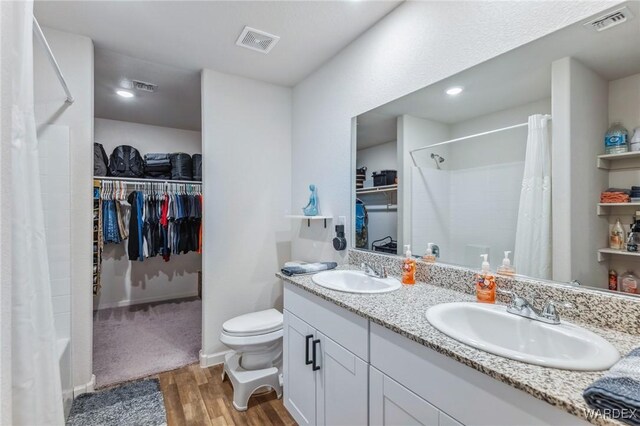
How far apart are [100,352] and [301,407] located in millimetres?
2043

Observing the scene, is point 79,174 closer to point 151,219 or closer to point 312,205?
point 151,219

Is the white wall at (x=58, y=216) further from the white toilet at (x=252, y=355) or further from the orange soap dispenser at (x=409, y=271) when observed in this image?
the orange soap dispenser at (x=409, y=271)

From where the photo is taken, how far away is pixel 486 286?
121cm

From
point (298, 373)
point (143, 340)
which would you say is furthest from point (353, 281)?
point (143, 340)

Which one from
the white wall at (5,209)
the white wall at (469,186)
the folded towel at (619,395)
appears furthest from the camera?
the white wall at (469,186)

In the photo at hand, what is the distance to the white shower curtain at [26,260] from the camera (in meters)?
0.76

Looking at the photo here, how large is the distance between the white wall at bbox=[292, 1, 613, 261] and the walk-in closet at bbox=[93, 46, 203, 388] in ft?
3.86

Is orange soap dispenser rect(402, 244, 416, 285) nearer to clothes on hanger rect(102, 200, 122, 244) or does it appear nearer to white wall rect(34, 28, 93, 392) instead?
white wall rect(34, 28, 93, 392)

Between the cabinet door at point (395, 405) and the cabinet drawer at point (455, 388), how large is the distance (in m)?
0.02

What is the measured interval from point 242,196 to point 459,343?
6.94 feet

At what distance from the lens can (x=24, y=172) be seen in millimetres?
808

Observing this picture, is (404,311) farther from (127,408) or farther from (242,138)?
(242,138)

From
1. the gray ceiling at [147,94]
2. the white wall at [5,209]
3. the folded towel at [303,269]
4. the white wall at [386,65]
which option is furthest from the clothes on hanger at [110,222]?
the white wall at [5,209]

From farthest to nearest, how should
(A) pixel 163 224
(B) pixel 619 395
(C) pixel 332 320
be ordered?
(A) pixel 163 224
(C) pixel 332 320
(B) pixel 619 395
